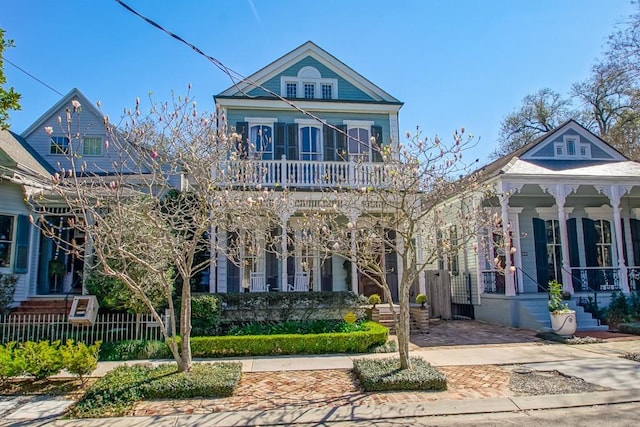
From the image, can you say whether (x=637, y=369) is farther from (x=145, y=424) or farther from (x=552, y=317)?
(x=145, y=424)

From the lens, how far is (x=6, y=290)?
12.1 meters

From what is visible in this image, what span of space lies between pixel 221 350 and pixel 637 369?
27.3 feet

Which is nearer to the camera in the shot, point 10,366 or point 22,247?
point 10,366

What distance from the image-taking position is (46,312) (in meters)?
12.2

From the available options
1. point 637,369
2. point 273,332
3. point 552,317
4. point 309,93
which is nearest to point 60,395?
point 273,332

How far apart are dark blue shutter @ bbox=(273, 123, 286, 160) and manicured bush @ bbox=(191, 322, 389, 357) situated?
24.4 ft

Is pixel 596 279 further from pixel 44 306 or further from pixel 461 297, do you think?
pixel 44 306

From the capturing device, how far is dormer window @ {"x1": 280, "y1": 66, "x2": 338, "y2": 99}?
16750 millimetres

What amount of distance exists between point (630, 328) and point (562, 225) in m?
3.57

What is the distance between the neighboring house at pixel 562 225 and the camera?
47.8 feet

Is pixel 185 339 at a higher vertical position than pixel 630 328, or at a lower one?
higher

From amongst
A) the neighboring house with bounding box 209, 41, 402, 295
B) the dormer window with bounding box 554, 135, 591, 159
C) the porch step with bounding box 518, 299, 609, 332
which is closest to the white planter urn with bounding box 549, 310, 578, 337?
the porch step with bounding box 518, 299, 609, 332

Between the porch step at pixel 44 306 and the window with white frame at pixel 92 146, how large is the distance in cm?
574

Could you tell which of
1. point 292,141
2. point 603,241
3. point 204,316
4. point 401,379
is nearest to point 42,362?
point 204,316
